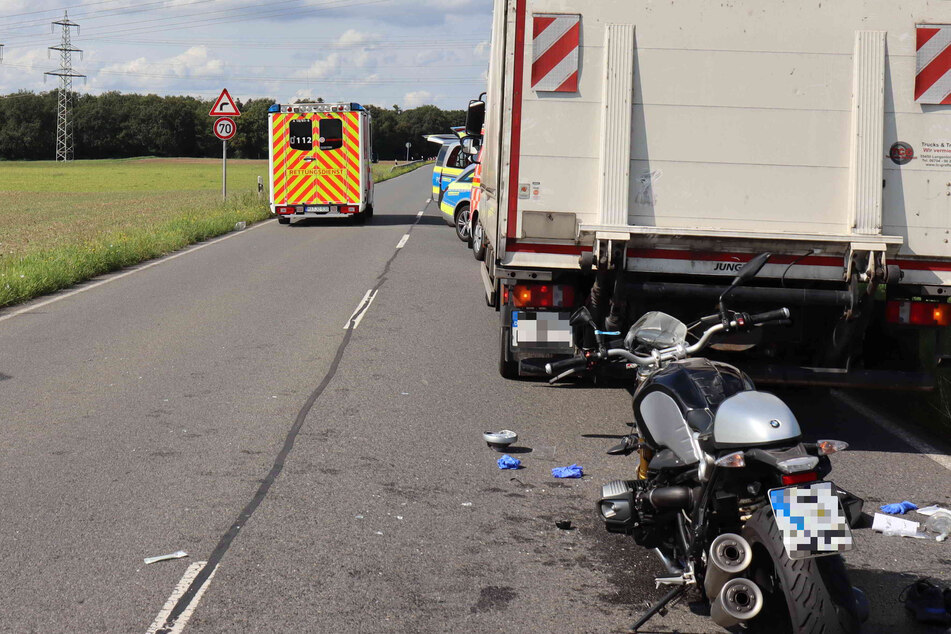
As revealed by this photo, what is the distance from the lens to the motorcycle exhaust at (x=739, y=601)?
140 inches

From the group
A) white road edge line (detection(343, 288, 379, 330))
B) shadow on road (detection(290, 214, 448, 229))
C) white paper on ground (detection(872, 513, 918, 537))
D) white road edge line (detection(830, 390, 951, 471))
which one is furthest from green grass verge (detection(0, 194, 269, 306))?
white paper on ground (detection(872, 513, 918, 537))

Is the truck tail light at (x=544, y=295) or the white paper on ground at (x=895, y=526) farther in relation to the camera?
the truck tail light at (x=544, y=295)

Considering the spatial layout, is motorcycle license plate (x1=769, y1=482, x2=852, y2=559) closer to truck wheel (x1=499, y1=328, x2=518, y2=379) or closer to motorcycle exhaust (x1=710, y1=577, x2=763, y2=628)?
motorcycle exhaust (x1=710, y1=577, x2=763, y2=628)

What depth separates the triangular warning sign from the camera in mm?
27031

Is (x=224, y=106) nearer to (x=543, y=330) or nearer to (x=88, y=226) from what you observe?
(x=88, y=226)

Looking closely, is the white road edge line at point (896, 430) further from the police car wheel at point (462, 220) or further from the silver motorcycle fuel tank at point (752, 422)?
the police car wheel at point (462, 220)

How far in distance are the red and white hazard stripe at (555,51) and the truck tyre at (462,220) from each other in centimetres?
1477

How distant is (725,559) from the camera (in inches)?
146

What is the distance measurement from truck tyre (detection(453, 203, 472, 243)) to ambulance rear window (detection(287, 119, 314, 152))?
5.50 metres

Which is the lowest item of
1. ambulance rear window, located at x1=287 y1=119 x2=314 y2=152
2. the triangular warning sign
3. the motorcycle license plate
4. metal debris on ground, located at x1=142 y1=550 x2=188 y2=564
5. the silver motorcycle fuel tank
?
metal debris on ground, located at x1=142 y1=550 x2=188 y2=564

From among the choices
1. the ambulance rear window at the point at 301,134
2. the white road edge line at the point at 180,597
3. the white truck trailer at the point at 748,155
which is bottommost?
the white road edge line at the point at 180,597

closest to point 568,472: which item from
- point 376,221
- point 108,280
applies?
point 108,280

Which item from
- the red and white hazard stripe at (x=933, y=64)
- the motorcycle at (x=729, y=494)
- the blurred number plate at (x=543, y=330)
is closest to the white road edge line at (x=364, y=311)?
the blurred number plate at (x=543, y=330)

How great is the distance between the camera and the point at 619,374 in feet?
21.5
